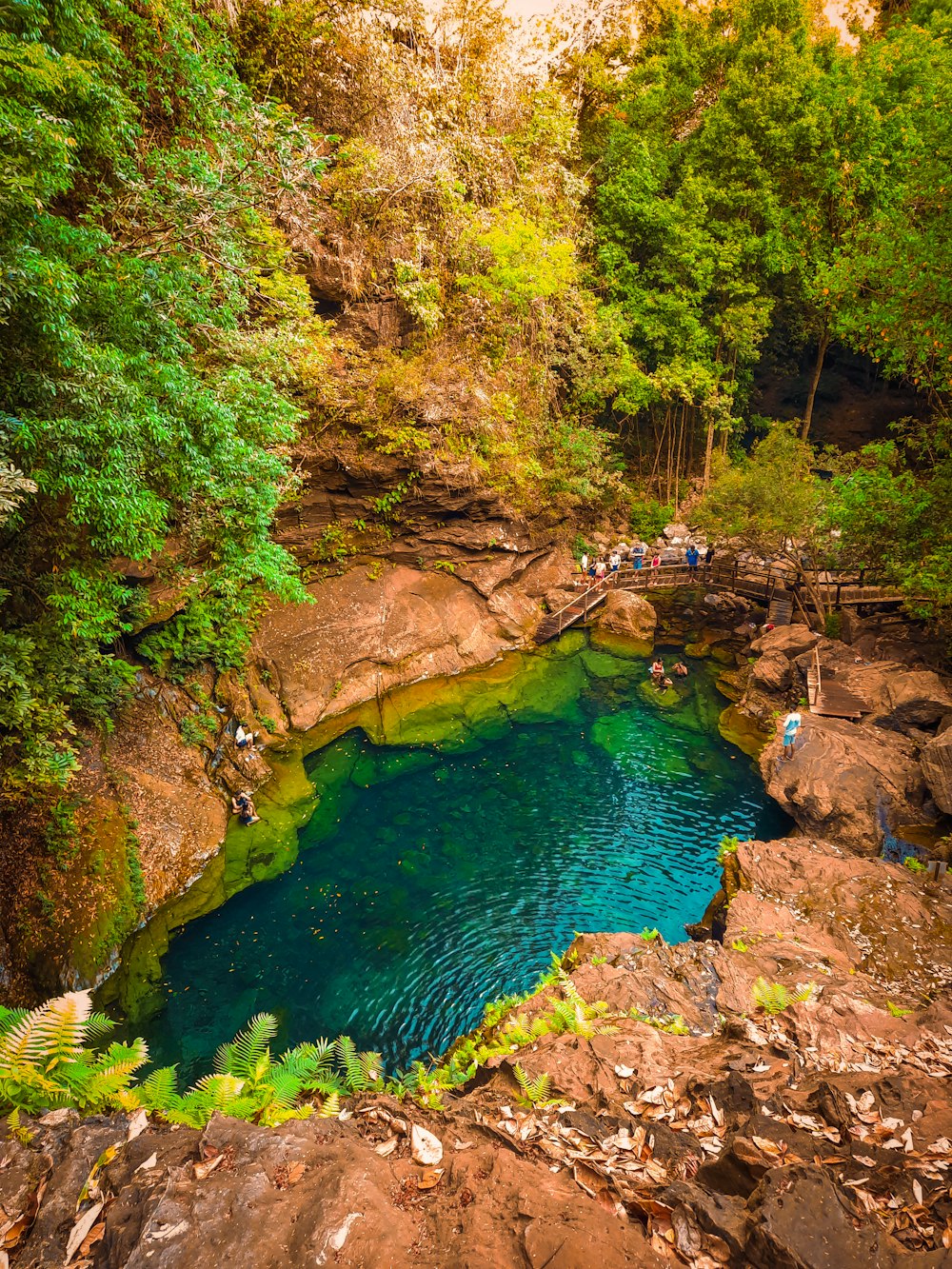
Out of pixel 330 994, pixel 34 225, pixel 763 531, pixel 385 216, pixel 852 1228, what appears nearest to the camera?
pixel 852 1228

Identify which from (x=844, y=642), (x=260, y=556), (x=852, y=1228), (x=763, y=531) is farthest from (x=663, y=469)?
(x=852, y=1228)

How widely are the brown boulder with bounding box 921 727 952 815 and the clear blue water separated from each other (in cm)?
335

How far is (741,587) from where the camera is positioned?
21.9 metres

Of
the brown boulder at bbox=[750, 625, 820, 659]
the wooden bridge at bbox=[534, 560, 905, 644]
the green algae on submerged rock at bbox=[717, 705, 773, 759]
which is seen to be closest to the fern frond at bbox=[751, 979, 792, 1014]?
the green algae on submerged rock at bbox=[717, 705, 773, 759]

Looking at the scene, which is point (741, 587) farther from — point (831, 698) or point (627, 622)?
point (831, 698)

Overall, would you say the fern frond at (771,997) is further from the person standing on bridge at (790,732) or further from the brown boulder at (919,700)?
the brown boulder at (919,700)

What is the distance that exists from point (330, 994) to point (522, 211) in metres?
23.8

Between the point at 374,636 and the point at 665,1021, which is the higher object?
the point at 374,636

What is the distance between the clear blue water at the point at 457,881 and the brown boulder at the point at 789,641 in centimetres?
315

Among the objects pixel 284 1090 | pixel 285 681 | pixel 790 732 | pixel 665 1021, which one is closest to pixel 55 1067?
pixel 284 1090

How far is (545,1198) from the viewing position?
284 cm

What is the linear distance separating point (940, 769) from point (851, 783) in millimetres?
1448

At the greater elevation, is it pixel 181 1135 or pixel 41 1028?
pixel 41 1028

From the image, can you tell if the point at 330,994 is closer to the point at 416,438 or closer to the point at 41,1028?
the point at 41,1028
